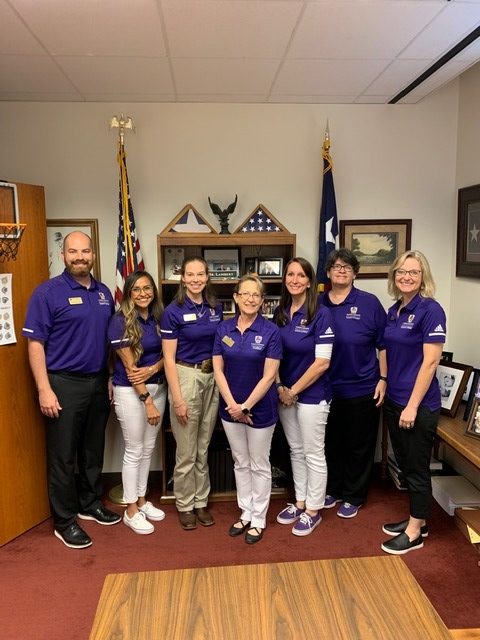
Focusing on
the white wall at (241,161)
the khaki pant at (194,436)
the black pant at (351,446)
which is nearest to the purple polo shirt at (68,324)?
the khaki pant at (194,436)

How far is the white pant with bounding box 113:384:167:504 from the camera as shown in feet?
9.45

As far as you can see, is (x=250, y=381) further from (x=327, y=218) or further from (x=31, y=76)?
(x=31, y=76)

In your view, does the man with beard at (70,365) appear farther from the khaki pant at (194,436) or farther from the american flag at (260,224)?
the american flag at (260,224)

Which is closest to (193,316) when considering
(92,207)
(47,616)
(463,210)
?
(92,207)

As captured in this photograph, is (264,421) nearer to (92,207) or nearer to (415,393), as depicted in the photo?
(415,393)

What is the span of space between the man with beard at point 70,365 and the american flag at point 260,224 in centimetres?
106

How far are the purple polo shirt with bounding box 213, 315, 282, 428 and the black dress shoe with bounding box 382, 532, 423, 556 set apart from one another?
3.10 feet

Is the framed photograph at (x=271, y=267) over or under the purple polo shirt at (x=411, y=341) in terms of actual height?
over

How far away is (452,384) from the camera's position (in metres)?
3.00

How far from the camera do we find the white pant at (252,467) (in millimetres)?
2762

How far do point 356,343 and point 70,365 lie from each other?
1.66 meters

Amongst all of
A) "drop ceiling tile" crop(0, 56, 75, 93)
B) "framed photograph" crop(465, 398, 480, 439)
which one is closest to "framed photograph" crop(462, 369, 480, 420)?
"framed photograph" crop(465, 398, 480, 439)

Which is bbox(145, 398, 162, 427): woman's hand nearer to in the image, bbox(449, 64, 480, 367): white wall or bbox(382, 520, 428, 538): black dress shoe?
bbox(382, 520, 428, 538): black dress shoe

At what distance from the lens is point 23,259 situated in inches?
113
